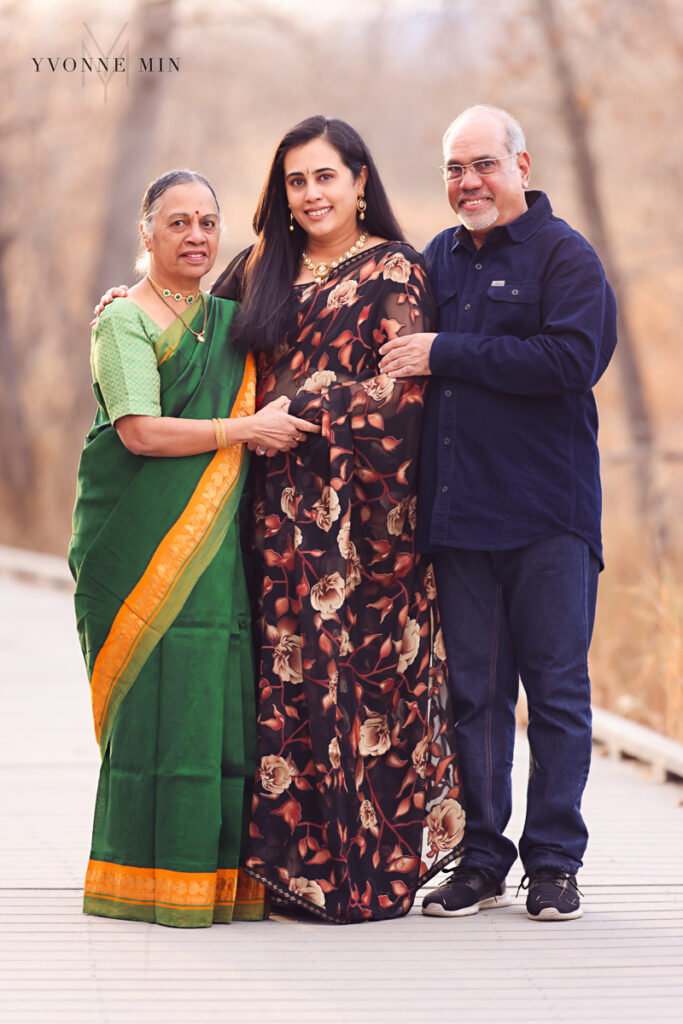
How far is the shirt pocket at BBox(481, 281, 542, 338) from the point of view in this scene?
2893mm

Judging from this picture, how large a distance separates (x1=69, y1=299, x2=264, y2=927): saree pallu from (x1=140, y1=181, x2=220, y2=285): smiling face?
0.13 metres

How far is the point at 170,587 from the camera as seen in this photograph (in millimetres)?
2922

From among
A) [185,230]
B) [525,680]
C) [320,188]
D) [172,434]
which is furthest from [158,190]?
[525,680]

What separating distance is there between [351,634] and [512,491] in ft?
1.56

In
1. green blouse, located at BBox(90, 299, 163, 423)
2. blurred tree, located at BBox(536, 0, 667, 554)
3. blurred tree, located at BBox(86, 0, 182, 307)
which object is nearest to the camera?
green blouse, located at BBox(90, 299, 163, 423)

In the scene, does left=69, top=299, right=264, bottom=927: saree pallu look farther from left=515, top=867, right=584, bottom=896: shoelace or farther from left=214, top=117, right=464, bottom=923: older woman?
left=515, top=867, right=584, bottom=896: shoelace

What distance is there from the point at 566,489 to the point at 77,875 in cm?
152

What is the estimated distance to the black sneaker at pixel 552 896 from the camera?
290cm

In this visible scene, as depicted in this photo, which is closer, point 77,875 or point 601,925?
point 601,925

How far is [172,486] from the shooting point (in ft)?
9.61

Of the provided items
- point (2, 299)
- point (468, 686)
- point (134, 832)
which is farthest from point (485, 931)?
point (2, 299)

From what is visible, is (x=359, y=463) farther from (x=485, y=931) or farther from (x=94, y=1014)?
(x=94, y=1014)

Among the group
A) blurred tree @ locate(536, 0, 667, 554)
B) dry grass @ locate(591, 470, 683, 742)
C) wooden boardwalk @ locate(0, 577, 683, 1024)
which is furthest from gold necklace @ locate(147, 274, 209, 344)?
blurred tree @ locate(536, 0, 667, 554)

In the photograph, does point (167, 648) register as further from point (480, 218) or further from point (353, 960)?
point (480, 218)
